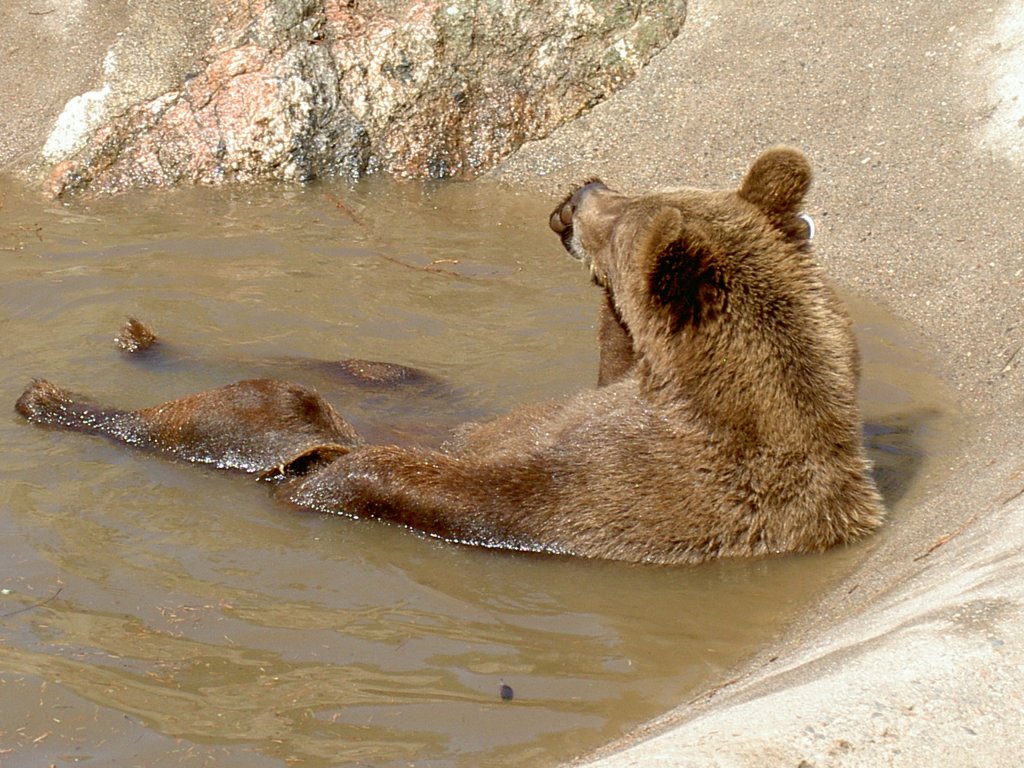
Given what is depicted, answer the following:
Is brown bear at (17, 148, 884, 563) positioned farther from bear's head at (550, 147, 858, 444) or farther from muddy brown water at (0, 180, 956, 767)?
muddy brown water at (0, 180, 956, 767)

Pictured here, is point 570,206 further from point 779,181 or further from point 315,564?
point 315,564

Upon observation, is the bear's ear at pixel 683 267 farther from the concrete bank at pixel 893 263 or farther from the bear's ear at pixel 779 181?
the concrete bank at pixel 893 263

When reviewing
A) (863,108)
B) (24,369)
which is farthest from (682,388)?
(863,108)

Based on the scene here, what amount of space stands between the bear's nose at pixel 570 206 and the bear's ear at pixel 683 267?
3.60ft

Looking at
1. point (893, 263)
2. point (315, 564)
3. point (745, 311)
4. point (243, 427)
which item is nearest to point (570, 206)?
point (745, 311)

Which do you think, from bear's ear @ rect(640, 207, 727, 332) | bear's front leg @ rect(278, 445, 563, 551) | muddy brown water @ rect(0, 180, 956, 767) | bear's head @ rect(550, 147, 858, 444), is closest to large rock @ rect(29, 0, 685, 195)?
muddy brown water @ rect(0, 180, 956, 767)

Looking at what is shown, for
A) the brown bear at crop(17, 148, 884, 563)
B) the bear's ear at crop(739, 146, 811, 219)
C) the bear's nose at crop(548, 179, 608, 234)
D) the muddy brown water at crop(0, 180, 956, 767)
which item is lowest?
the muddy brown water at crop(0, 180, 956, 767)

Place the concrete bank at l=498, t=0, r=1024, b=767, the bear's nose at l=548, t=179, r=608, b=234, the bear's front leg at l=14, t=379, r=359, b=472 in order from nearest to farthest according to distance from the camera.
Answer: the concrete bank at l=498, t=0, r=1024, b=767 → the bear's front leg at l=14, t=379, r=359, b=472 → the bear's nose at l=548, t=179, r=608, b=234

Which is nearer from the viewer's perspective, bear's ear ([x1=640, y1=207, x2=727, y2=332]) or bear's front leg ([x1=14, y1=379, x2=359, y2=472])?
bear's ear ([x1=640, y1=207, x2=727, y2=332])

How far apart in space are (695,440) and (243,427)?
7.21ft

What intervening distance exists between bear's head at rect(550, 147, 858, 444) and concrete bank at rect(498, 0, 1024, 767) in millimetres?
770

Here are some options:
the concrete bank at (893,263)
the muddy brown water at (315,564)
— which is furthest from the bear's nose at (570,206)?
the concrete bank at (893,263)

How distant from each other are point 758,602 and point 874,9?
655 centimetres

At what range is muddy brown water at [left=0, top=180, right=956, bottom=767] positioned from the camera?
4090 mm
